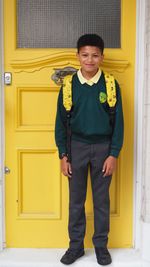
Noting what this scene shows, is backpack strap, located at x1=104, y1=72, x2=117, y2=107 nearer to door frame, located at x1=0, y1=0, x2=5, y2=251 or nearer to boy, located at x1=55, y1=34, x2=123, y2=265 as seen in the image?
boy, located at x1=55, y1=34, x2=123, y2=265

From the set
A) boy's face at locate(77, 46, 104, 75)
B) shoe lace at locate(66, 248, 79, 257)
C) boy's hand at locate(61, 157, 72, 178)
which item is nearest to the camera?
boy's face at locate(77, 46, 104, 75)

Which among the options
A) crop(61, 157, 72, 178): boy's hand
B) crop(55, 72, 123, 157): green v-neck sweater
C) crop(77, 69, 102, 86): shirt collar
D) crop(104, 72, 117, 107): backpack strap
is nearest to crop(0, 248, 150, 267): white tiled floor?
crop(61, 157, 72, 178): boy's hand

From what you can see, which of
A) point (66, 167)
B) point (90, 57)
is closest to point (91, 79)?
point (90, 57)

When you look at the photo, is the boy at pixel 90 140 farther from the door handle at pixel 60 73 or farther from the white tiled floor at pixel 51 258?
the door handle at pixel 60 73

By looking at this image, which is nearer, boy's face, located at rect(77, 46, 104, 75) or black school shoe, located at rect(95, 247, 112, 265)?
boy's face, located at rect(77, 46, 104, 75)

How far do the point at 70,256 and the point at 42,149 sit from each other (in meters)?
0.74

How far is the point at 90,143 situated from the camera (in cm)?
232

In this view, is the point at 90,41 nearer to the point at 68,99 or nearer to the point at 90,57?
the point at 90,57

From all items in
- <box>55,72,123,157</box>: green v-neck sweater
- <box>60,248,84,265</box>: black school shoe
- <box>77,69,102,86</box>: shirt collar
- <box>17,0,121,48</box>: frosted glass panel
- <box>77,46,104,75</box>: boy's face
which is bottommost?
<box>60,248,84,265</box>: black school shoe

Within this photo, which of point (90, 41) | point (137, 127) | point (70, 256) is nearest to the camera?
point (90, 41)

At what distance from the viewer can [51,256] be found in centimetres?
253

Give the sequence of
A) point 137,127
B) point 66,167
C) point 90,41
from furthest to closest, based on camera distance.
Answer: point 137,127 < point 66,167 < point 90,41

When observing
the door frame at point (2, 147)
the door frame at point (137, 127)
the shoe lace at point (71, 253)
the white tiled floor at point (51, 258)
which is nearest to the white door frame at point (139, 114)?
the door frame at point (137, 127)

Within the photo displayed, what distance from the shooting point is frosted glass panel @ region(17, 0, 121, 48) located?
8.29 feet
